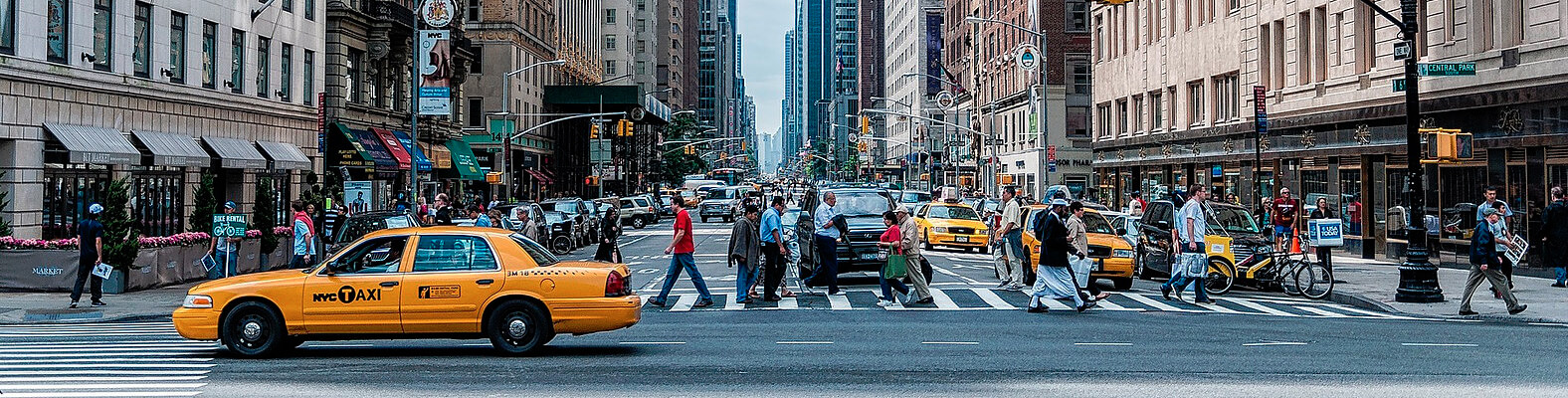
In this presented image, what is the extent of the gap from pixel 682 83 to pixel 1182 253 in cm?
16322

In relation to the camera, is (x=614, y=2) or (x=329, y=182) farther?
(x=614, y=2)

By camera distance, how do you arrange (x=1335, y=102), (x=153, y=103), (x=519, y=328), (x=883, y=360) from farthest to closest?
(x=1335, y=102), (x=153, y=103), (x=519, y=328), (x=883, y=360)

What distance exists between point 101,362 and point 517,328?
12.4ft

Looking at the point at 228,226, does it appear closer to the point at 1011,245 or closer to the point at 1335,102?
the point at 1011,245

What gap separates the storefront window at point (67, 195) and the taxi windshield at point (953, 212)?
20.2 meters

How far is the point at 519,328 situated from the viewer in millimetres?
13273

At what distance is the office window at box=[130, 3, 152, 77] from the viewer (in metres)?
30.8

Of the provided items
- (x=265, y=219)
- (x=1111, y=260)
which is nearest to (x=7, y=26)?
(x=265, y=219)

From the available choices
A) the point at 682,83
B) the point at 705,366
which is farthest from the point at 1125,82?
the point at 682,83

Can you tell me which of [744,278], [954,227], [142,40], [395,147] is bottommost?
[744,278]

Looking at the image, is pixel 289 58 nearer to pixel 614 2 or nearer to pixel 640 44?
pixel 614 2

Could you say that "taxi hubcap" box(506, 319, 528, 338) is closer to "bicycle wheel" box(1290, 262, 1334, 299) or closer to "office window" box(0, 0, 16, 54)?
"bicycle wheel" box(1290, 262, 1334, 299)

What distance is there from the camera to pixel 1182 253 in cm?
2062

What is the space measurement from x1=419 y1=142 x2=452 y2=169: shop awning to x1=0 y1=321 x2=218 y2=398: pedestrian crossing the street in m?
36.7
